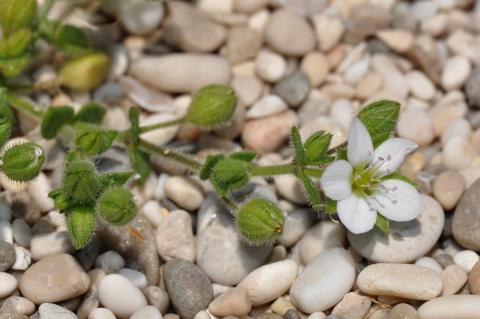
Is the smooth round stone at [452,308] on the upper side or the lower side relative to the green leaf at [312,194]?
lower

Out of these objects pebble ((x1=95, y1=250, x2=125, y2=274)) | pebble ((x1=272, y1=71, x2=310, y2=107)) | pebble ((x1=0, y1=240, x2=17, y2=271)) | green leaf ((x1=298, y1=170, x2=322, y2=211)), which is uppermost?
green leaf ((x1=298, y1=170, x2=322, y2=211))

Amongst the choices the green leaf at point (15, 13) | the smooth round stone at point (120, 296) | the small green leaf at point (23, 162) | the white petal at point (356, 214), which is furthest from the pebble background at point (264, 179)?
the green leaf at point (15, 13)

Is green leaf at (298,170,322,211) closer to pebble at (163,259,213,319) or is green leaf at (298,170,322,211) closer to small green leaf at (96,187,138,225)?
pebble at (163,259,213,319)

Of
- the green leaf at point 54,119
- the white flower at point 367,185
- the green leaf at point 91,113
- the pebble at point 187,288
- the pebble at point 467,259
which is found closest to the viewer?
the white flower at point 367,185

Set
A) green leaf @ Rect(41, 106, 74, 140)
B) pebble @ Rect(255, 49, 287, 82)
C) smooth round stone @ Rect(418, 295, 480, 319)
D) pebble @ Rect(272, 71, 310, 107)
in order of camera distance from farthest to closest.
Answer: pebble @ Rect(255, 49, 287, 82) → pebble @ Rect(272, 71, 310, 107) → green leaf @ Rect(41, 106, 74, 140) → smooth round stone @ Rect(418, 295, 480, 319)

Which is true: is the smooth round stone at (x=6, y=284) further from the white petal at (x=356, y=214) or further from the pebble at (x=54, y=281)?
the white petal at (x=356, y=214)

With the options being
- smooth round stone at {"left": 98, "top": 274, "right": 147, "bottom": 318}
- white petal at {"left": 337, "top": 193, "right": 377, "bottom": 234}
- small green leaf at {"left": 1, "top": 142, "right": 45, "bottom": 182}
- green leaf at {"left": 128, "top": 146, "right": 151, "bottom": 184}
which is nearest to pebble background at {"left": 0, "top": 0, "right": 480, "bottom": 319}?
smooth round stone at {"left": 98, "top": 274, "right": 147, "bottom": 318}
